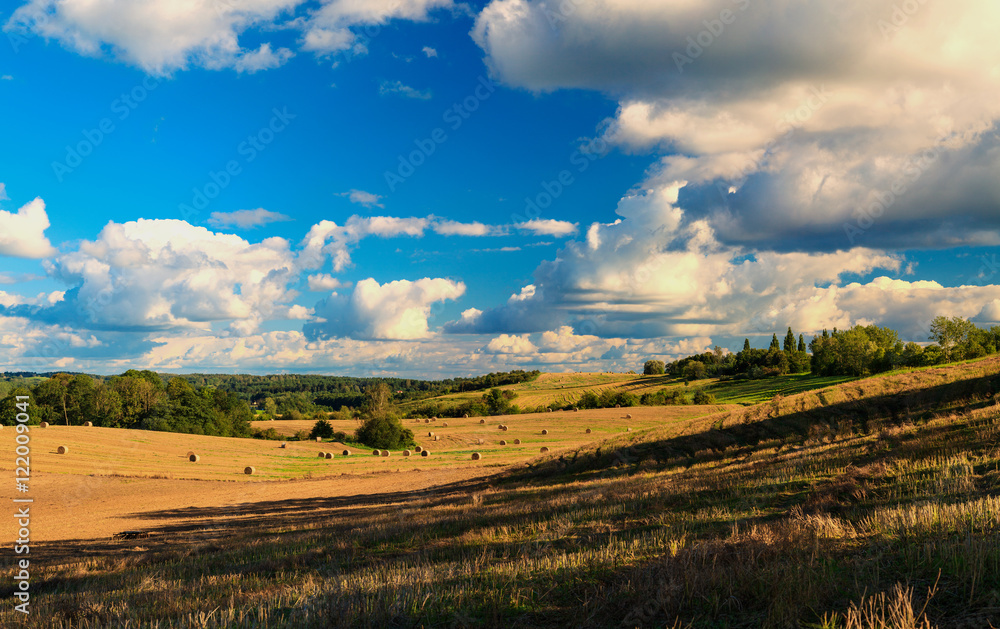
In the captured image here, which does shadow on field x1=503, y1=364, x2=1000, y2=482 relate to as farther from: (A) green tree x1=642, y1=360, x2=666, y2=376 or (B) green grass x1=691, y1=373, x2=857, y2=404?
(A) green tree x1=642, y1=360, x2=666, y2=376

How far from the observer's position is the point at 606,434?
83.2 meters

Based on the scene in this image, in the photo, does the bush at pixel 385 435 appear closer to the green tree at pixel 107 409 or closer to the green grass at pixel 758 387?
the green tree at pixel 107 409

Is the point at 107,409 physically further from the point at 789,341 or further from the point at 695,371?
the point at 789,341

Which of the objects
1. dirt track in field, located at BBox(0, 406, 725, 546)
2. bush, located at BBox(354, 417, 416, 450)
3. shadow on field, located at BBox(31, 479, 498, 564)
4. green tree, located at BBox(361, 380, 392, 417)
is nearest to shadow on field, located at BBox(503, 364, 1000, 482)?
shadow on field, located at BBox(31, 479, 498, 564)

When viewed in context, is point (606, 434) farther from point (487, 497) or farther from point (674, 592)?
point (674, 592)

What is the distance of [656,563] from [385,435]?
77798 mm

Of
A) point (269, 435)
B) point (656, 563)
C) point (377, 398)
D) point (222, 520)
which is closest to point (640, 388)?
point (377, 398)

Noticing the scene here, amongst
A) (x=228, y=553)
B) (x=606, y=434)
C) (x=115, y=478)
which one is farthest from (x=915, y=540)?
(x=606, y=434)

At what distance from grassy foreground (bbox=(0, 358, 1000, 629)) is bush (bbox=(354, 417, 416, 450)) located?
195 ft

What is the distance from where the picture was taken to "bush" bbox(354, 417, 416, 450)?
261 feet

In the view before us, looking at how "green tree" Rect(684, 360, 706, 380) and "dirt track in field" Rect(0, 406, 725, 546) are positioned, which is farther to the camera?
"green tree" Rect(684, 360, 706, 380)

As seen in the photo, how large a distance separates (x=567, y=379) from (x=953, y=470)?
16505cm

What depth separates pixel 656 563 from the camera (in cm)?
609

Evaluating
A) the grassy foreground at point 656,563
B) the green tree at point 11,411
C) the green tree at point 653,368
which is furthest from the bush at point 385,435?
the green tree at point 653,368
